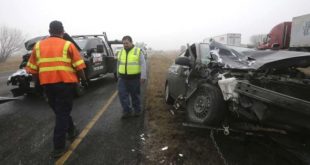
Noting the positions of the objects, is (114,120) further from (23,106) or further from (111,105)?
(23,106)

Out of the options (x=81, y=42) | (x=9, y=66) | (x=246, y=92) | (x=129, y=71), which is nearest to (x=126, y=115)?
(x=129, y=71)

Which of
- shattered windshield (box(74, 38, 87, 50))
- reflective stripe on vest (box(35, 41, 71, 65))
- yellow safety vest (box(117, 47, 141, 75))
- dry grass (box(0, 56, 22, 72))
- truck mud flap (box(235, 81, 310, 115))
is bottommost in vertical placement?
dry grass (box(0, 56, 22, 72))

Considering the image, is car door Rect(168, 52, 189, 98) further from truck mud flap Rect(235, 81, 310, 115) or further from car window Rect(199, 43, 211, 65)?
A: truck mud flap Rect(235, 81, 310, 115)

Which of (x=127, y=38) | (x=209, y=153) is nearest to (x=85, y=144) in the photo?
(x=209, y=153)

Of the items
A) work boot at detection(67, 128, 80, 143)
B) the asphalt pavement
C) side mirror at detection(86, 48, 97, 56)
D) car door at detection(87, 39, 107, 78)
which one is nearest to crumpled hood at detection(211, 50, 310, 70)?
the asphalt pavement

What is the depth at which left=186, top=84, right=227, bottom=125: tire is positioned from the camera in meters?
3.07

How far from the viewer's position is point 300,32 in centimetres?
1656

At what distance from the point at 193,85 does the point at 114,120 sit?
1.94 meters

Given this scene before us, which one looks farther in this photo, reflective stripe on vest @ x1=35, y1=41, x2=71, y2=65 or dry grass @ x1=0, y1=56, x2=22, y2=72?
dry grass @ x1=0, y1=56, x2=22, y2=72

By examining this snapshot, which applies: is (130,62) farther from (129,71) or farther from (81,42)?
(81,42)

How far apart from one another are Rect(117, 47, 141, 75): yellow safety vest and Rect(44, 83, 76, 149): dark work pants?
161cm

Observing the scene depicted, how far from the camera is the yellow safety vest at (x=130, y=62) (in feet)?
15.8

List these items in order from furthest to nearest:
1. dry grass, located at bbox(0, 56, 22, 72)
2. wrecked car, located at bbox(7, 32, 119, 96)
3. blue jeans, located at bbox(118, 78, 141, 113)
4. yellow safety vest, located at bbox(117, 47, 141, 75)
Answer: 1. dry grass, located at bbox(0, 56, 22, 72)
2. wrecked car, located at bbox(7, 32, 119, 96)
3. blue jeans, located at bbox(118, 78, 141, 113)
4. yellow safety vest, located at bbox(117, 47, 141, 75)

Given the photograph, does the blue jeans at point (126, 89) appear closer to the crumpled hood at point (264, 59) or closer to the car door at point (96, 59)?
the crumpled hood at point (264, 59)
